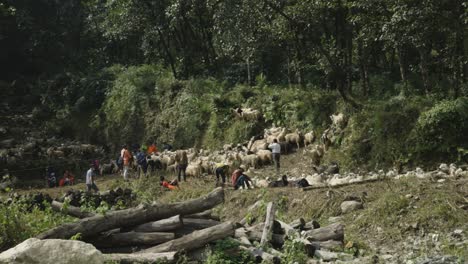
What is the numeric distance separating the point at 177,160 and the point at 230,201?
897cm

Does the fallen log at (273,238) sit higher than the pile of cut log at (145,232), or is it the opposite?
the pile of cut log at (145,232)

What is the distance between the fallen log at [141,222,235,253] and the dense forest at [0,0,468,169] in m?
11.2

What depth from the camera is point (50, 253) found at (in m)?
7.82

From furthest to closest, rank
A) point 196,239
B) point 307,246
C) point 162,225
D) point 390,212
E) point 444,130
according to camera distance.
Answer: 1. point 444,130
2. point 390,212
3. point 162,225
4. point 307,246
5. point 196,239

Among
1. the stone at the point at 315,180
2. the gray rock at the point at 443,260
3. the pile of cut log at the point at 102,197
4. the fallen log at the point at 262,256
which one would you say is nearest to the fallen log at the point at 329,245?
the fallen log at the point at 262,256

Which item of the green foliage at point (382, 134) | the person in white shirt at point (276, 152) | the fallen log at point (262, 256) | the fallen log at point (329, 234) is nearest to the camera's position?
the fallen log at point (262, 256)

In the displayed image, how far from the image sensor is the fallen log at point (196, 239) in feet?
30.1

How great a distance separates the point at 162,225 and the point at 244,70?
1050 inches

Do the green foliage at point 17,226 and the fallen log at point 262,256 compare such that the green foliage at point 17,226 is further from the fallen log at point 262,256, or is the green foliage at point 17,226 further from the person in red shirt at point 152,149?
the person in red shirt at point 152,149

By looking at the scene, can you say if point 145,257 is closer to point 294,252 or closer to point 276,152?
point 294,252

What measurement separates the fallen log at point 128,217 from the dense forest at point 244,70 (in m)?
10.8

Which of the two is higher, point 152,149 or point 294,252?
point 152,149

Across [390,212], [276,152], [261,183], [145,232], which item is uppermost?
[276,152]

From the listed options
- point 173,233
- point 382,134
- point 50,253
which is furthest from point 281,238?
point 382,134
